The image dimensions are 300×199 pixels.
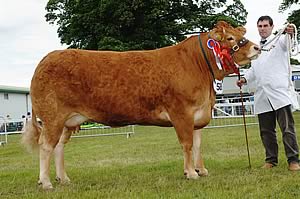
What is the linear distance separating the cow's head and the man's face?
0.64 m

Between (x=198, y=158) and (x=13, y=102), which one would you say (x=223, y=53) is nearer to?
(x=198, y=158)

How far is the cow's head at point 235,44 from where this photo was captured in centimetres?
676

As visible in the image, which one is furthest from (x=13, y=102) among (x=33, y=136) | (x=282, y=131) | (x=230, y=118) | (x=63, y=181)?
(x=282, y=131)

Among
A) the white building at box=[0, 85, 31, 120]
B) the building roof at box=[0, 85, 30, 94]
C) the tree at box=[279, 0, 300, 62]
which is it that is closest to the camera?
the tree at box=[279, 0, 300, 62]

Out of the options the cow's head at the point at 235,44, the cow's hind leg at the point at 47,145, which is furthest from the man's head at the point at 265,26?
the cow's hind leg at the point at 47,145

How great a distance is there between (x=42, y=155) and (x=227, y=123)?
634 inches

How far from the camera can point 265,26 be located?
7285 millimetres

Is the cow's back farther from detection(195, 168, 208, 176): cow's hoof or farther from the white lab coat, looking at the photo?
the white lab coat

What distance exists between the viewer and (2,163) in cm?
1063

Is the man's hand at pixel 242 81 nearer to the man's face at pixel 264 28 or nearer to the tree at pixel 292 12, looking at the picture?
the man's face at pixel 264 28

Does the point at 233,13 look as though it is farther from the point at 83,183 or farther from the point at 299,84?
the point at 83,183

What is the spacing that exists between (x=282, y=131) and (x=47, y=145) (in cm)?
369

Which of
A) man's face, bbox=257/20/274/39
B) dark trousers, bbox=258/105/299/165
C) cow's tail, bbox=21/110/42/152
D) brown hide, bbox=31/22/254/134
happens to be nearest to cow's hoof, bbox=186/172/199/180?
brown hide, bbox=31/22/254/134

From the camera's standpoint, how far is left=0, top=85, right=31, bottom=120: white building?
5262 centimetres
